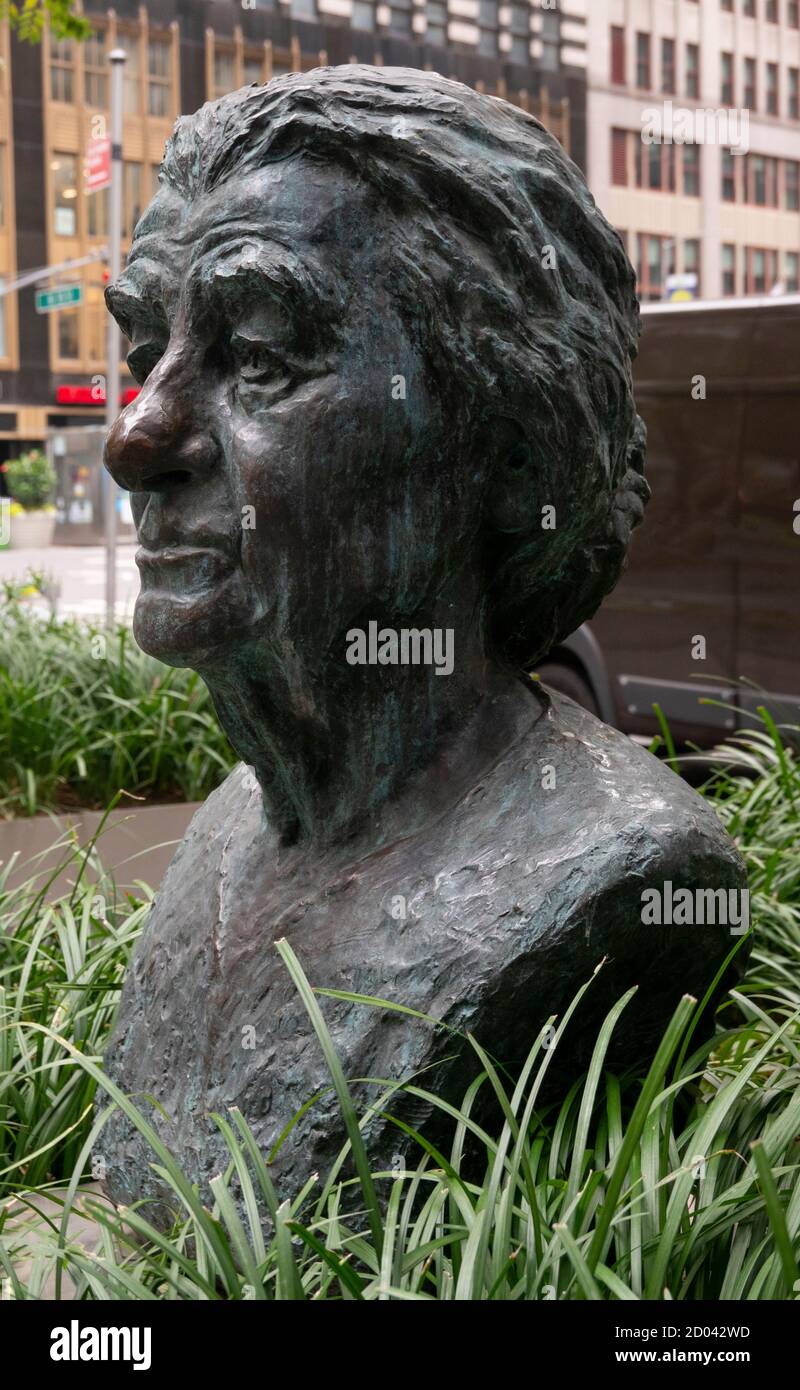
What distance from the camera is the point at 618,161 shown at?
33.6 m

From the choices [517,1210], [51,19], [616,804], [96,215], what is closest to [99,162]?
[51,19]

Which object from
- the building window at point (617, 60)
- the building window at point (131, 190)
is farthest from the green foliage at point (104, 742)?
the building window at point (617, 60)

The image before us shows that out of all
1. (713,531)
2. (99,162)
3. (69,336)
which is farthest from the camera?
(69,336)

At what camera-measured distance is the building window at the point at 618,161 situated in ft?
110

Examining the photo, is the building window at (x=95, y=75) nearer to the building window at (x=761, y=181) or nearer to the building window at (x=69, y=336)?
the building window at (x=69, y=336)

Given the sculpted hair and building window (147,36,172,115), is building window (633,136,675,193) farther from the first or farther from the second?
the sculpted hair

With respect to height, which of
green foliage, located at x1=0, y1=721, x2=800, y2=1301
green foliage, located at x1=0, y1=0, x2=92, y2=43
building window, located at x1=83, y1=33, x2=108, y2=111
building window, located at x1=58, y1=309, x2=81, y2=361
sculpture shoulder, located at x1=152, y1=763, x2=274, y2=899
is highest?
building window, located at x1=83, y1=33, x2=108, y2=111

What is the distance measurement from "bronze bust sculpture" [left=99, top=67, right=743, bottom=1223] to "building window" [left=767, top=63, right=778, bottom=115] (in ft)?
107

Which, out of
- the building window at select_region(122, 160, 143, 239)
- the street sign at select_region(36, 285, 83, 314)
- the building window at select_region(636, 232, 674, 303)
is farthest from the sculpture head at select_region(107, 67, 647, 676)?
the building window at select_region(636, 232, 674, 303)

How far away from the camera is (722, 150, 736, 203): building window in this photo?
34.9 metres

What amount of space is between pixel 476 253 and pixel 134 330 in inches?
21.7

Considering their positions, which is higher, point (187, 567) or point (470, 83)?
point (470, 83)

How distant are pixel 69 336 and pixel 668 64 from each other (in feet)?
46.0

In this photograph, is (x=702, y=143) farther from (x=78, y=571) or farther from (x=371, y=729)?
(x=371, y=729)
